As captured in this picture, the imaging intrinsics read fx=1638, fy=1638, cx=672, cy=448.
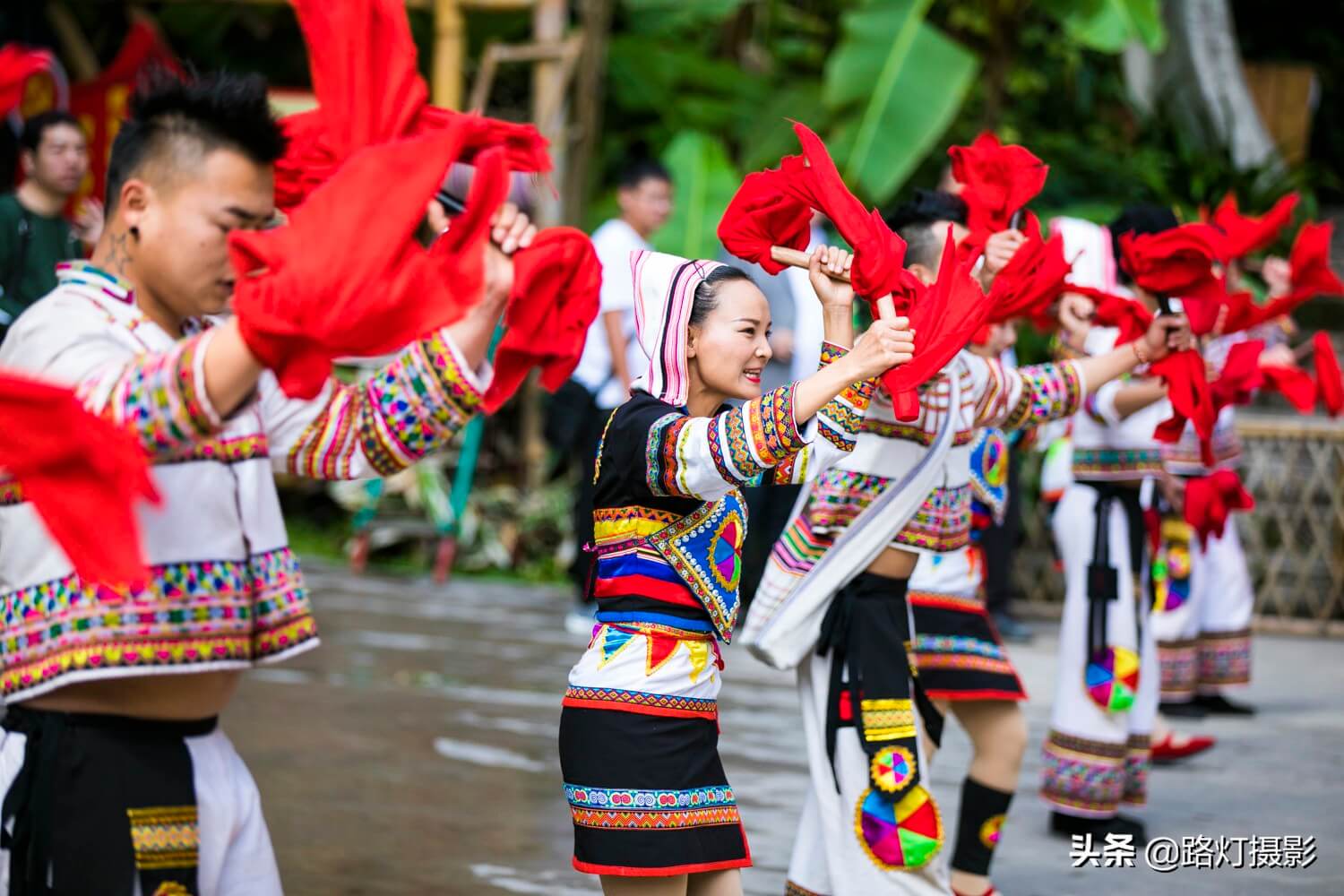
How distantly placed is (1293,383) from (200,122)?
12.3ft

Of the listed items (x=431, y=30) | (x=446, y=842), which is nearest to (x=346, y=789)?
(x=446, y=842)

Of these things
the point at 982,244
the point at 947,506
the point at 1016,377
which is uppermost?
the point at 982,244

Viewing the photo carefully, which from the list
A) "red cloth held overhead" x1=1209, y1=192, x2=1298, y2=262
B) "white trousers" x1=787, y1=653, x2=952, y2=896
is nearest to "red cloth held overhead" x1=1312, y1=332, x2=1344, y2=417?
"red cloth held overhead" x1=1209, y1=192, x2=1298, y2=262

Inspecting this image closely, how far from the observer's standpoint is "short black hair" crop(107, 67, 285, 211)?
2424 mm

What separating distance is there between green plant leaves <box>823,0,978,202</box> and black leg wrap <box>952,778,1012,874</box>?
5489 mm

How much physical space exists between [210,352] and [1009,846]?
3610 mm

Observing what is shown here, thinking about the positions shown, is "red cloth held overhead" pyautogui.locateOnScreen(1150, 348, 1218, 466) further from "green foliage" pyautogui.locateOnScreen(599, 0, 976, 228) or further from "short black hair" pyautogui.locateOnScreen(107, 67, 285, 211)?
"green foliage" pyautogui.locateOnScreen(599, 0, 976, 228)

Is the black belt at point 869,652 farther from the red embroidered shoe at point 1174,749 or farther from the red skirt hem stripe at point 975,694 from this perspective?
the red embroidered shoe at point 1174,749

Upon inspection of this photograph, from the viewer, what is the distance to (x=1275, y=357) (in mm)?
6180

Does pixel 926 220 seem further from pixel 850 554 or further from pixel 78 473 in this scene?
pixel 78 473

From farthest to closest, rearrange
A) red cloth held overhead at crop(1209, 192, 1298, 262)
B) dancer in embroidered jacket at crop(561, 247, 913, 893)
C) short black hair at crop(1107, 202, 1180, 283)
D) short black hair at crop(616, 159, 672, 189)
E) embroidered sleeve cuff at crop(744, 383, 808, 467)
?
short black hair at crop(616, 159, 672, 189)
short black hair at crop(1107, 202, 1180, 283)
red cloth held overhead at crop(1209, 192, 1298, 262)
dancer in embroidered jacket at crop(561, 247, 913, 893)
embroidered sleeve cuff at crop(744, 383, 808, 467)

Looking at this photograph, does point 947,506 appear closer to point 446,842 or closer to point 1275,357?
point 446,842

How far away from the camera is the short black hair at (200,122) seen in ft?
7.95

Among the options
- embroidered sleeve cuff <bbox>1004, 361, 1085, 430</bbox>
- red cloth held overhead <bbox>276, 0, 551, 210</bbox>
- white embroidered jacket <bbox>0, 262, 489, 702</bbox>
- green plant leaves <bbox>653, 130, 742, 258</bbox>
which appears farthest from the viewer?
green plant leaves <bbox>653, 130, 742, 258</bbox>
